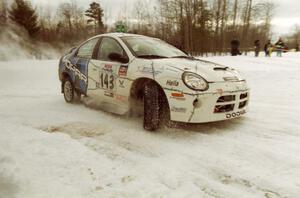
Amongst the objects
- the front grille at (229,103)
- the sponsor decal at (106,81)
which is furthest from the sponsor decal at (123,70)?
the front grille at (229,103)

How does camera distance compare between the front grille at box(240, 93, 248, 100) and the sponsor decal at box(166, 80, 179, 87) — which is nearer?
the sponsor decal at box(166, 80, 179, 87)

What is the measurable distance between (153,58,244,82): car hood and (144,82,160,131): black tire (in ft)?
1.20

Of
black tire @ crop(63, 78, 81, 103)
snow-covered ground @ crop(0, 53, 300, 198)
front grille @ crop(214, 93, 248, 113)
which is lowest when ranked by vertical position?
snow-covered ground @ crop(0, 53, 300, 198)

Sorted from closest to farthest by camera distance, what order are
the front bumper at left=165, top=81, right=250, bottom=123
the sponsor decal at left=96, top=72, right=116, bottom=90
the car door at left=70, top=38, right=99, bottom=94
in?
the front bumper at left=165, top=81, right=250, bottom=123
the sponsor decal at left=96, top=72, right=116, bottom=90
the car door at left=70, top=38, right=99, bottom=94

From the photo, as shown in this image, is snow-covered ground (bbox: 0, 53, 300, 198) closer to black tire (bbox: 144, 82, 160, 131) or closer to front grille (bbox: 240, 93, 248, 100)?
black tire (bbox: 144, 82, 160, 131)

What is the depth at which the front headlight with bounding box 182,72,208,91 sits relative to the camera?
4398mm

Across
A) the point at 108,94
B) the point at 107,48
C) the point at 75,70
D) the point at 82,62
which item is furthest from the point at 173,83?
the point at 75,70

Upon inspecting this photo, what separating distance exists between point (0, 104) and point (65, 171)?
14.8 feet

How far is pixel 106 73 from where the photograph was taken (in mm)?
5641

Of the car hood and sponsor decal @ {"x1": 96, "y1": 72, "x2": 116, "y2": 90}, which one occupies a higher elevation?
the car hood

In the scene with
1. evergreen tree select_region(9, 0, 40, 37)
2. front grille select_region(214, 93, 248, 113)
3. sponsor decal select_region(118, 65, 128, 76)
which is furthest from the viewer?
evergreen tree select_region(9, 0, 40, 37)

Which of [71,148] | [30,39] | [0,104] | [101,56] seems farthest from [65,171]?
[30,39]

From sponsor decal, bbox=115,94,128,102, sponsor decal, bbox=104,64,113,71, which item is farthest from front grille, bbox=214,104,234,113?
sponsor decal, bbox=104,64,113,71

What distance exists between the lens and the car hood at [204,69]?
463cm
